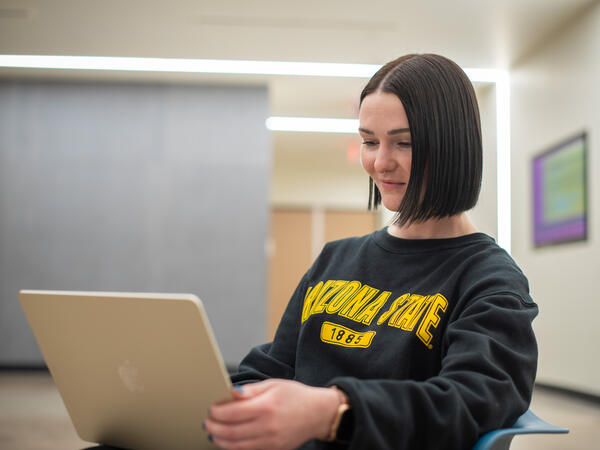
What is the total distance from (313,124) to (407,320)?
672 centimetres

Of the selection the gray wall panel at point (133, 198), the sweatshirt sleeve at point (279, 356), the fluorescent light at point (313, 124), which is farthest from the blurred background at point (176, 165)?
the sweatshirt sleeve at point (279, 356)

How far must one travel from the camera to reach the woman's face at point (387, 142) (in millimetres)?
923

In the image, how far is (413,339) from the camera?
90cm

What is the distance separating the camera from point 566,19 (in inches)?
186

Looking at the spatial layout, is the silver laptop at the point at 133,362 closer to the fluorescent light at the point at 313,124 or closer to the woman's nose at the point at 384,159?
the woman's nose at the point at 384,159

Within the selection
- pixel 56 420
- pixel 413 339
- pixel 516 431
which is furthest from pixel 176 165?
pixel 516 431

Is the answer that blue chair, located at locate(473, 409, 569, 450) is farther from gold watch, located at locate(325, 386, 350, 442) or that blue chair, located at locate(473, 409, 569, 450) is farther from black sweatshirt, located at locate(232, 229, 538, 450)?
gold watch, located at locate(325, 386, 350, 442)

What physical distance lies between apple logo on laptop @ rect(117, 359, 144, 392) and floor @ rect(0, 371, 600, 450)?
6.47 feet

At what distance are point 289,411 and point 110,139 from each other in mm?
5958

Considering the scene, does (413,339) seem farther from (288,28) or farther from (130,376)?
(288,28)

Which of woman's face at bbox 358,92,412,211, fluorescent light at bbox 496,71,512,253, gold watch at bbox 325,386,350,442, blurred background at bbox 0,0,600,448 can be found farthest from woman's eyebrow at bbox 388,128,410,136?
fluorescent light at bbox 496,71,512,253

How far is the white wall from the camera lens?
14.5ft

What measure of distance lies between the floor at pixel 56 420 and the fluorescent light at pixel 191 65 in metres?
2.84

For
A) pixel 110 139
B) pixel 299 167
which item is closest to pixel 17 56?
pixel 110 139
